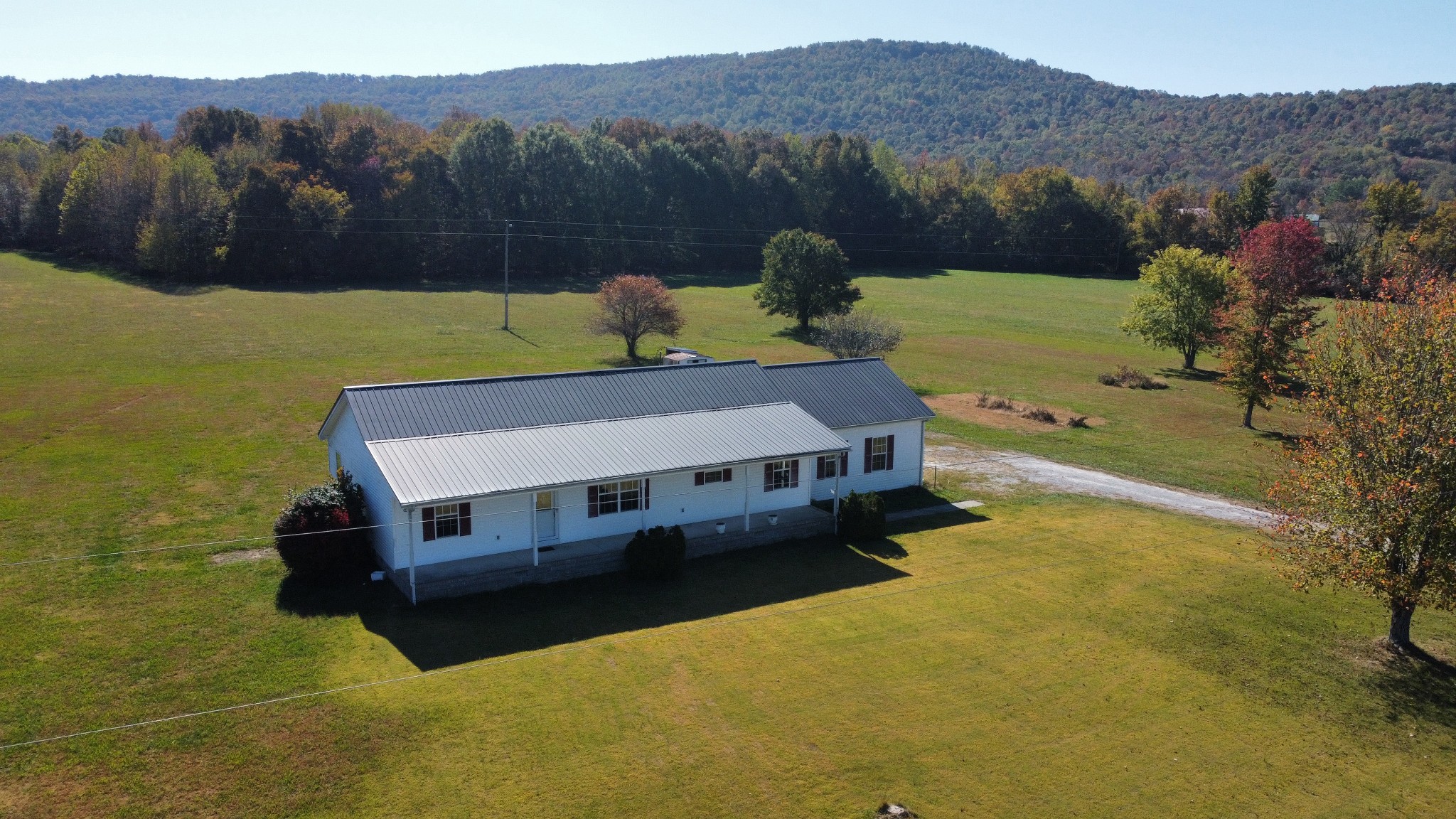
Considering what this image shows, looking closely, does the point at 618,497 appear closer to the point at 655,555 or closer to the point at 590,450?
the point at 590,450

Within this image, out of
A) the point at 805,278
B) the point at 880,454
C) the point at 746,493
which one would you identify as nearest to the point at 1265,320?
the point at 880,454

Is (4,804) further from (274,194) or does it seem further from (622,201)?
(622,201)

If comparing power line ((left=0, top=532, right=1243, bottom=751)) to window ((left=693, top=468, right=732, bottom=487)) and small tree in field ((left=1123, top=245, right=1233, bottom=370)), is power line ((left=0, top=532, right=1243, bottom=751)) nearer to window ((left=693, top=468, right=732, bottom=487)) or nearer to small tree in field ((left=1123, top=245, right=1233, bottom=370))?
window ((left=693, top=468, right=732, bottom=487))

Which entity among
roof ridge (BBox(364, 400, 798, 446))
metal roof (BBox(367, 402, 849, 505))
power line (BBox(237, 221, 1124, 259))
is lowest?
metal roof (BBox(367, 402, 849, 505))

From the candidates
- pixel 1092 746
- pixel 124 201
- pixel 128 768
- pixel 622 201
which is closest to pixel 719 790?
pixel 1092 746

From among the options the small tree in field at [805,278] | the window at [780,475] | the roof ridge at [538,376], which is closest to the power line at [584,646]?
the window at [780,475]

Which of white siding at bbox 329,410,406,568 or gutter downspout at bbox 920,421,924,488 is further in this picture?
gutter downspout at bbox 920,421,924,488

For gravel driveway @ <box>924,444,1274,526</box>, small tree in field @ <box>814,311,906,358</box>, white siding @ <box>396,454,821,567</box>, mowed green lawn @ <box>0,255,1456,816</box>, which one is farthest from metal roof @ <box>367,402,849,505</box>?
small tree in field @ <box>814,311,906,358</box>

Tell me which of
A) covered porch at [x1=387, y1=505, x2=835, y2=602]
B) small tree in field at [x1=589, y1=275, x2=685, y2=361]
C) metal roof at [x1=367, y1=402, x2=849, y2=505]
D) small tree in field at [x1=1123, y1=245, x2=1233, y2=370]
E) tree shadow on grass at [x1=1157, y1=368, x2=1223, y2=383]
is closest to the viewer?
covered porch at [x1=387, y1=505, x2=835, y2=602]
